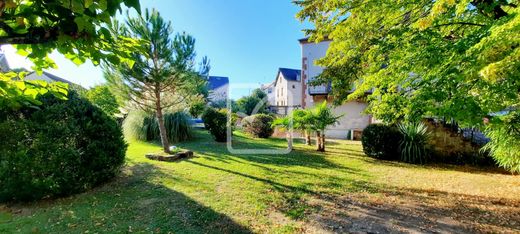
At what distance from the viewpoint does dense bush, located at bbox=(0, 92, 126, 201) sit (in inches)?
164

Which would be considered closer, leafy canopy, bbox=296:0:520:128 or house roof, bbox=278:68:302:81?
leafy canopy, bbox=296:0:520:128

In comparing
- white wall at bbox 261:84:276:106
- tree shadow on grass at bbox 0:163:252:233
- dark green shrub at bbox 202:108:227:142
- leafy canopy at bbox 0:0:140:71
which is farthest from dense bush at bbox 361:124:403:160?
white wall at bbox 261:84:276:106

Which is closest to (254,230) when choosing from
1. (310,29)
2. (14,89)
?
(14,89)

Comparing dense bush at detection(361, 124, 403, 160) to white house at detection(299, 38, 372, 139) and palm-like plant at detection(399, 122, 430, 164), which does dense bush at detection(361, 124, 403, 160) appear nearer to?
palm-like plant at detection(399, 122, 430, 164)

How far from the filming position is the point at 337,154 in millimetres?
9383

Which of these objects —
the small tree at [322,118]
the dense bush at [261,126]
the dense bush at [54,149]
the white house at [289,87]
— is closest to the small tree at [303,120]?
the small tree at [322,118]

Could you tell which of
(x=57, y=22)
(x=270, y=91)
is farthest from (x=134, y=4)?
(x=270, y=91)

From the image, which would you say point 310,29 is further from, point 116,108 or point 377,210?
point 116,108

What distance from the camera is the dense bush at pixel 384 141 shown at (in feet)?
28.3

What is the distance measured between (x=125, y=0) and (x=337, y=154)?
29.9 ft

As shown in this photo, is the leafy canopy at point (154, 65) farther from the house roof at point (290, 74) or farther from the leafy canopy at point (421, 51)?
the house roof at point (290, 74)

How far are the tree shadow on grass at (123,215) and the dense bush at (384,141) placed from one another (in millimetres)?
6730

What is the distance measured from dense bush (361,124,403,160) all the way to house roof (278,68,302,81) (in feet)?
77.3

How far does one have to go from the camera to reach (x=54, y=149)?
4.45 m
